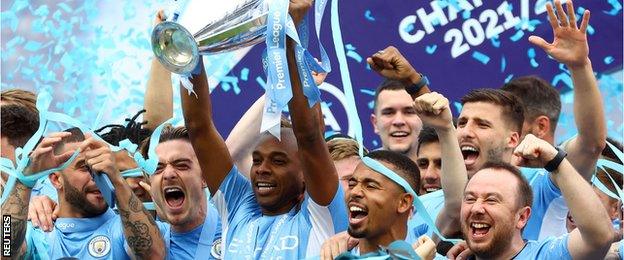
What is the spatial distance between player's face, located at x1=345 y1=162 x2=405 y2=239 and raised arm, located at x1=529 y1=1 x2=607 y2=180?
750 millimetres

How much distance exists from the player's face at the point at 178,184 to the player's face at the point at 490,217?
154cm

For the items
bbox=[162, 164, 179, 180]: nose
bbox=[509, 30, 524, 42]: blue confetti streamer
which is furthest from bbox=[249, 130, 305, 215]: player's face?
bbox=[509, 30, 524, 42]: blue confetti streamer

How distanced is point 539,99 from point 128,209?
1949 mm

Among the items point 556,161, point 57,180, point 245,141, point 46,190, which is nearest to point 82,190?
point 57,180

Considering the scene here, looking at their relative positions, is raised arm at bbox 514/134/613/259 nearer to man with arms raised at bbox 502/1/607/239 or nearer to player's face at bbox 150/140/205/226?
man with arms raised at bbox 502/1/607/239

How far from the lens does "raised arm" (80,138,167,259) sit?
6.89 meters

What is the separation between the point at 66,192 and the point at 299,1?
5.65ft

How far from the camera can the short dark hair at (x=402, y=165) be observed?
6641mm

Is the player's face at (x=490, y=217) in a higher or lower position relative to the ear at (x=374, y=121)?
lower

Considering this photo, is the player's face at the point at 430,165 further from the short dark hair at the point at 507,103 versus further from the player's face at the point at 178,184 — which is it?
the player's face at the point at 178,184

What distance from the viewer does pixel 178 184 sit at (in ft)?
23.9

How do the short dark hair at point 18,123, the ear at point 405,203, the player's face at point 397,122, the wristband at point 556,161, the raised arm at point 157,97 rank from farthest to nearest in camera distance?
1. the raised arm at point 157,97
2. the player's face at point 397,122
3. the short dark hair at point 18,123
4. the ear at point 405,203
5. the wristband at point 556,161

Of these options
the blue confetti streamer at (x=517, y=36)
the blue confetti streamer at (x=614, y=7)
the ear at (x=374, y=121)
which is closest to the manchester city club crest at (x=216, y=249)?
the ear at (x=374, y=121)

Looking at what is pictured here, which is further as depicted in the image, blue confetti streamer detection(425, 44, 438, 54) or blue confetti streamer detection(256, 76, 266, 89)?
blue confetti streamer detection(256, 76, 266, 89)
